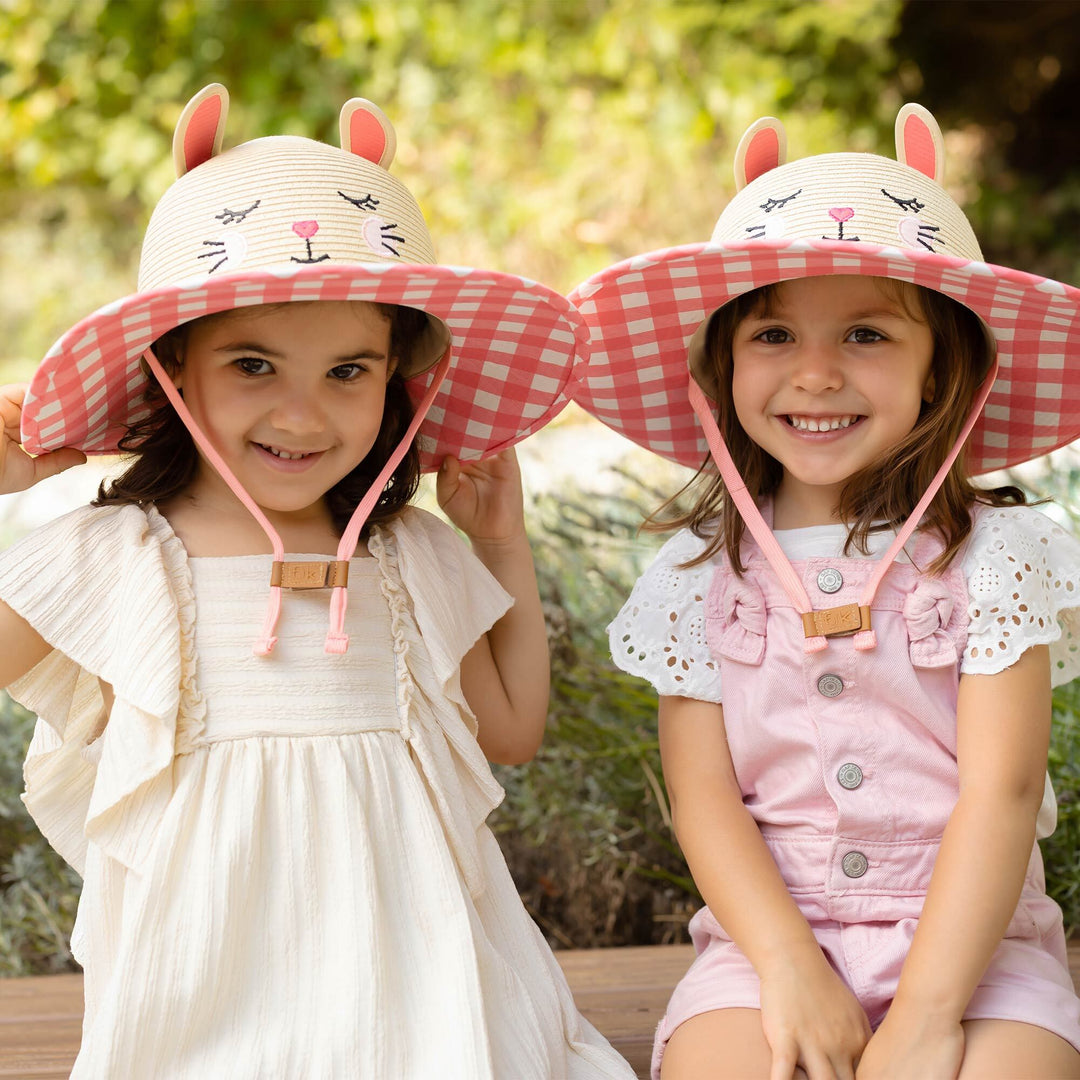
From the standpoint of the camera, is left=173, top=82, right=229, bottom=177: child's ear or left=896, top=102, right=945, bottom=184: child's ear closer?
left=173, top=82, right=229, bottom=177: child's ear

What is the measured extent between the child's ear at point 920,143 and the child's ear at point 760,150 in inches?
6.7

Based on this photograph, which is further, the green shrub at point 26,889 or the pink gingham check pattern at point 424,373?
the green shrub at point 26,889

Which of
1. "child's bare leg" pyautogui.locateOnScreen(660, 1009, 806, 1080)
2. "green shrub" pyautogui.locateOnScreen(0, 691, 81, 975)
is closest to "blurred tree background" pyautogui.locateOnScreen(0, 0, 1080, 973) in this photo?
"green shrub" pyautogui.locateOnScreen(0, 691, 81, 975)

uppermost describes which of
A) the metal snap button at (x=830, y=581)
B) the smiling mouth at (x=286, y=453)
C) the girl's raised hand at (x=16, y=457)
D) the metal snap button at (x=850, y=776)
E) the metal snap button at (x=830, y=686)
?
the smiling mouth at (x=286, y=453)

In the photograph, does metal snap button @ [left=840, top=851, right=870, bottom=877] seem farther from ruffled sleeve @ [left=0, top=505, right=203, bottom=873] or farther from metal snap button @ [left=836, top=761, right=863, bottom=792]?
ruffled sleeve @ [left=0, top=505, right=203, bottom=873]

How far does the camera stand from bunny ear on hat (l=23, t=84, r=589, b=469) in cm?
169

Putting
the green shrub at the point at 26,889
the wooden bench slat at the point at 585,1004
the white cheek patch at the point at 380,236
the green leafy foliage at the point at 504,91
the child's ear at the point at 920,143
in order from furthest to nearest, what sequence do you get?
1. the green leafy foliage at the point at 504,91
2. the green shrub at the point at 26,889
3. the wooden bench slat at the point at 585,1004
4. the child's ear at the point at 920,143
5. the white cheek patch at the point at 380,236

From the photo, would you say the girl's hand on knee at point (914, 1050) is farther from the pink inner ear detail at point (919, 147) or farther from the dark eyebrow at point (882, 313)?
the pink inner ear detail at point (919, 147)

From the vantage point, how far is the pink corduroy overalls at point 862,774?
6.29 feet

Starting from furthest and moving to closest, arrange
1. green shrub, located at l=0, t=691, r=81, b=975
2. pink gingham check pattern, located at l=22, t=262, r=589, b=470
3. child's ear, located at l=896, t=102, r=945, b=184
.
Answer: green shrub, located at l=0, t=691, r=81, b=975
child's ear, located at l=896, t=102, r=945, b=184
pink gingham check pattern, located at l=22, t=262, r=589, b=470

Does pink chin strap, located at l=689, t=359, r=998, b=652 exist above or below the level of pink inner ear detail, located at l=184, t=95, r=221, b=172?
below

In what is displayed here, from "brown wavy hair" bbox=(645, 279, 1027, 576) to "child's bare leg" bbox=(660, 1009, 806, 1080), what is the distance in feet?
2.07

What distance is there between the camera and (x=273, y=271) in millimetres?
1611

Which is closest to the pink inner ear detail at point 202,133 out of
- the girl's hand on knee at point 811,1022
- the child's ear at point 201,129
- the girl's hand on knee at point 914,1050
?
the child's ear at point 201,129
